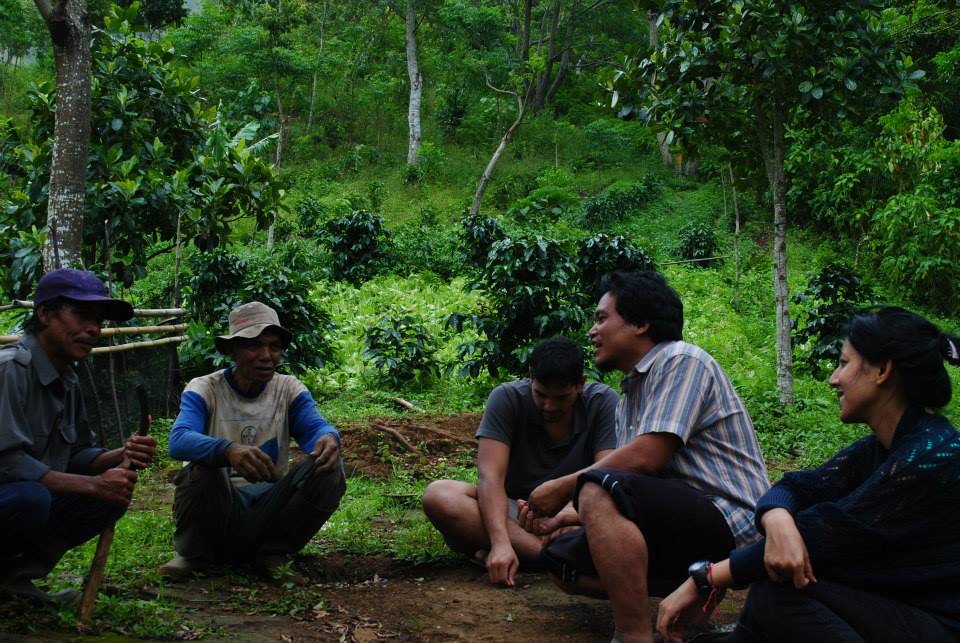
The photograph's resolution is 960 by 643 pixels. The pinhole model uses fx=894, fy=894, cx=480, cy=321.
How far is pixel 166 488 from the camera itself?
20.8ft

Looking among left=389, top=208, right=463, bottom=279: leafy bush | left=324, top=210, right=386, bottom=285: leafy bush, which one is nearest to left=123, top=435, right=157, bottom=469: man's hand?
left=324, top=210, right=386, bottom=285: leafy bush

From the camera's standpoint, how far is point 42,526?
3.25 metres

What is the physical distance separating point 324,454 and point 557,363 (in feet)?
3.73

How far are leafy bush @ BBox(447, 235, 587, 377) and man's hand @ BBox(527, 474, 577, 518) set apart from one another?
5411mm

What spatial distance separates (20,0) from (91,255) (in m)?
30.3

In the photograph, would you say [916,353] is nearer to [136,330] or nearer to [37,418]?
[37,418]

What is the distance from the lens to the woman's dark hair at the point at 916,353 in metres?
2.55

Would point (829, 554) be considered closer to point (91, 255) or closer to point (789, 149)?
point (91, 255)

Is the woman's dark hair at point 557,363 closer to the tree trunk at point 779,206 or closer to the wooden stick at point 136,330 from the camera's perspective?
the wooden stick at point 136,330

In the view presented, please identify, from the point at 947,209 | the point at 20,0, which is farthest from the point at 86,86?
the point at 20,0

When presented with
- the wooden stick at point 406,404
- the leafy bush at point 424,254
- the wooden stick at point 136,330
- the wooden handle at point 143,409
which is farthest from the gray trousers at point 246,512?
the leafy bush at point 424,254

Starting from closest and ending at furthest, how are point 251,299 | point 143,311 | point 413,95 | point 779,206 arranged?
point 143,311 < point 251,299 < point 779,206 < point 413,95

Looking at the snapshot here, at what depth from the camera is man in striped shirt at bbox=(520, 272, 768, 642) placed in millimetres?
3211

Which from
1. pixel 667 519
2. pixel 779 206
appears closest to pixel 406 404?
pixel 779 206
